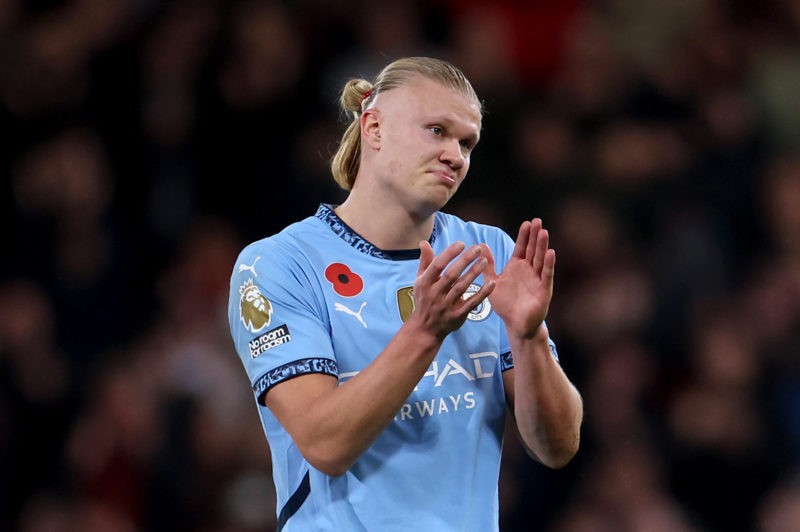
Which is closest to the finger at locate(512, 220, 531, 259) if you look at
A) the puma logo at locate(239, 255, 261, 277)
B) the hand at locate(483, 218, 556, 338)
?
the hand at locate(483, 218, 556, 338)

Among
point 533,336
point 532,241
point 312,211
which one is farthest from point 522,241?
point 312,211

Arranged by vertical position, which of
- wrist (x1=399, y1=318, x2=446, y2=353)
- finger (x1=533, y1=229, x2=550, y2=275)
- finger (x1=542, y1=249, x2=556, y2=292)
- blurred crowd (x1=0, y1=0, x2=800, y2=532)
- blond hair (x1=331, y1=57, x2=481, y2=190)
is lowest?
wrist (x1=399, y1=318, x2=446, y2=353)

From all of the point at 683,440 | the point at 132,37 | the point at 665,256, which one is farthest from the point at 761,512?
the point at 132,37

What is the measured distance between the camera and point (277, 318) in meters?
3.18

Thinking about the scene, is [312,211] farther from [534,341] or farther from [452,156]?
[534,341]

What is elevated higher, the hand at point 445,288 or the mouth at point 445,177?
the mouth at point 445,177

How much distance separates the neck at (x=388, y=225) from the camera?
3.40 m

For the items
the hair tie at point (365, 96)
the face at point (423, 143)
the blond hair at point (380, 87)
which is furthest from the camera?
the hair tie at point (365, 96)

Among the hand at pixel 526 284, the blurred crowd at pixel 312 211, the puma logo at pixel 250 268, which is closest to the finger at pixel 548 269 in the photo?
the hand at pixel 526 284

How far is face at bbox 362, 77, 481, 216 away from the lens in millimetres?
3307

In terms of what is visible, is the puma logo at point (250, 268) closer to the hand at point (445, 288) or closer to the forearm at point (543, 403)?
the hand at point (445, 288)

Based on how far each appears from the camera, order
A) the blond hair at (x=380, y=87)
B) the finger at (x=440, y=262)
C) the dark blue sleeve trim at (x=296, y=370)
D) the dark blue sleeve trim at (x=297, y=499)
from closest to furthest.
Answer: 1. the finger at (x=440, y=262)
2. the dark blue sleeve trim at (x=296, y=370)
3. the dark blue sleeve trim at (x=297, y=499)
4. the blond hair at (x=380, y=87)

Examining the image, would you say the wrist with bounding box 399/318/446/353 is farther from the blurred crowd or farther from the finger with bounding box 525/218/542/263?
the blurred crowd

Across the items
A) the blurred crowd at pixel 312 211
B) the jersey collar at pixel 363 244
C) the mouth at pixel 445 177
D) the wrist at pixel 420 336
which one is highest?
the blurred crowd at pixel 312 211
